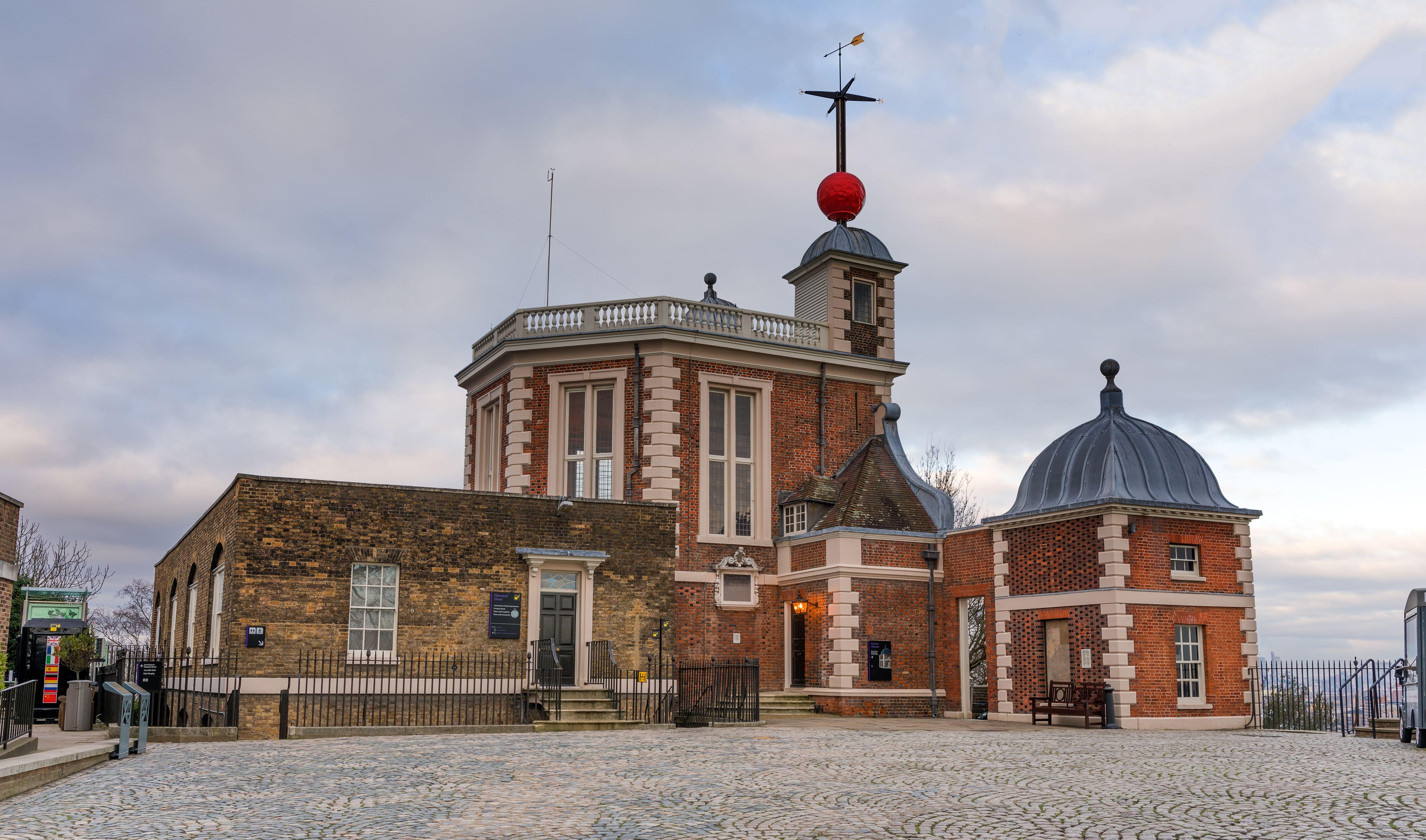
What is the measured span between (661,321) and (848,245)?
19.6ft

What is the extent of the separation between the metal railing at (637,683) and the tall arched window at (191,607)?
27.3 ft

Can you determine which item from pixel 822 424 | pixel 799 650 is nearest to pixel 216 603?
pixel 799 650

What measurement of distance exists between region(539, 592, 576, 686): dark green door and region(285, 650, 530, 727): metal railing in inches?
39.6

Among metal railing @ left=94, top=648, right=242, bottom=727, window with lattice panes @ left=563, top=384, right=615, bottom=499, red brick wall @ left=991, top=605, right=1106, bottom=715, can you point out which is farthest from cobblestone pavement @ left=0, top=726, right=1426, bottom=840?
window with lattice panes @ left=563, top=384, right=615, bottom=499

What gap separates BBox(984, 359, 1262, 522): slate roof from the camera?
888 inches

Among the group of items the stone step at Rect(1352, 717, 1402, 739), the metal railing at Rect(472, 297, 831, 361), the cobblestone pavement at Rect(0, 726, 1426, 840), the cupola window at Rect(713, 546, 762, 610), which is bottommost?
the stone step at Rect(1352, 717, 1402, 739)

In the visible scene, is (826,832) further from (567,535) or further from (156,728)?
(567,535)

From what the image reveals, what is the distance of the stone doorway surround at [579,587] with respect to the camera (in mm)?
22406

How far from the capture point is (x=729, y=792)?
1101 cm

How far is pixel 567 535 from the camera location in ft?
75.4

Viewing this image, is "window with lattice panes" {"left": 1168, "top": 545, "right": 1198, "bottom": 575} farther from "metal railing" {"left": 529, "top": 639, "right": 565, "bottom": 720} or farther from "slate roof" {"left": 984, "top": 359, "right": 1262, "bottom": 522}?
"metal railing" {"left": 529, "top": 639, "right": 565, "bottom": 720}

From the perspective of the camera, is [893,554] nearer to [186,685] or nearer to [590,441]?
[590,441]

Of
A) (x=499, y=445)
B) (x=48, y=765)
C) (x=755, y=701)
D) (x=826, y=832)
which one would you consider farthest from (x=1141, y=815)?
(x=499, y=445)

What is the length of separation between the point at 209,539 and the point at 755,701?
11042 mm
